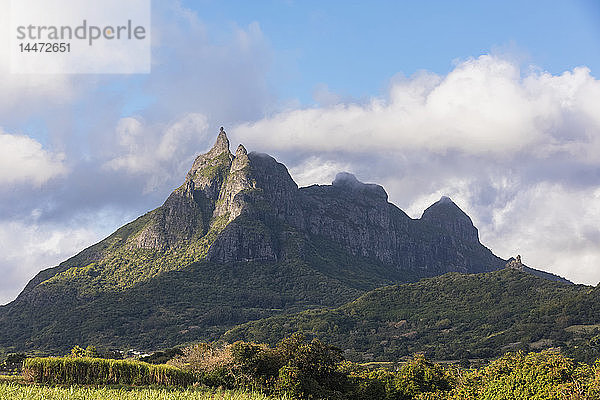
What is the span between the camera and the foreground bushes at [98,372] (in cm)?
5719

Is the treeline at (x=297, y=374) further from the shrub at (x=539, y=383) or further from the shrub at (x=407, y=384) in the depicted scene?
the shrub at (x=539, y=383)

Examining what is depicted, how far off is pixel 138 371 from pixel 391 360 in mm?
116776

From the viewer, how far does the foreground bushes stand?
5719cm

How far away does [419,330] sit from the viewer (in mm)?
196625

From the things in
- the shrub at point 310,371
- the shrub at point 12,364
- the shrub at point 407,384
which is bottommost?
the shrub at point 407,384

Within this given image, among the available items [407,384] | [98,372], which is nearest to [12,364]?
[98,372]

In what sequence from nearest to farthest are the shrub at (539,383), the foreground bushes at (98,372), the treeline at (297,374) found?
the shrub at (539,383)
the treeline at (297,374)
the foreground bushes at (98,372)

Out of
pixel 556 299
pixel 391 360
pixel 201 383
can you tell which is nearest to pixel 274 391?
pixel 201 383

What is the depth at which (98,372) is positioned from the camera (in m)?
60.5

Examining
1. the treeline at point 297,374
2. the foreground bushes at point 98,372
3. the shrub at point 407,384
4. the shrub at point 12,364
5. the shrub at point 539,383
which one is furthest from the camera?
the shrub at point 12,364

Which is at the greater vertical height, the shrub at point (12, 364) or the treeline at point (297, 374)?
the shrub at point (12, 364)

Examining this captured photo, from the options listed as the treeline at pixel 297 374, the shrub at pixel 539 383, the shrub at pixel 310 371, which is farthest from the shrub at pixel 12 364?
the shrub at pixel 539 383

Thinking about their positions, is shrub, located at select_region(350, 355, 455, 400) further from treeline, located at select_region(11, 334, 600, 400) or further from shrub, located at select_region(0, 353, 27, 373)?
shrub, located at select_region(0, 353, 27, 373)

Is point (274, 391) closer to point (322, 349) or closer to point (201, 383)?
point (322, 349)
